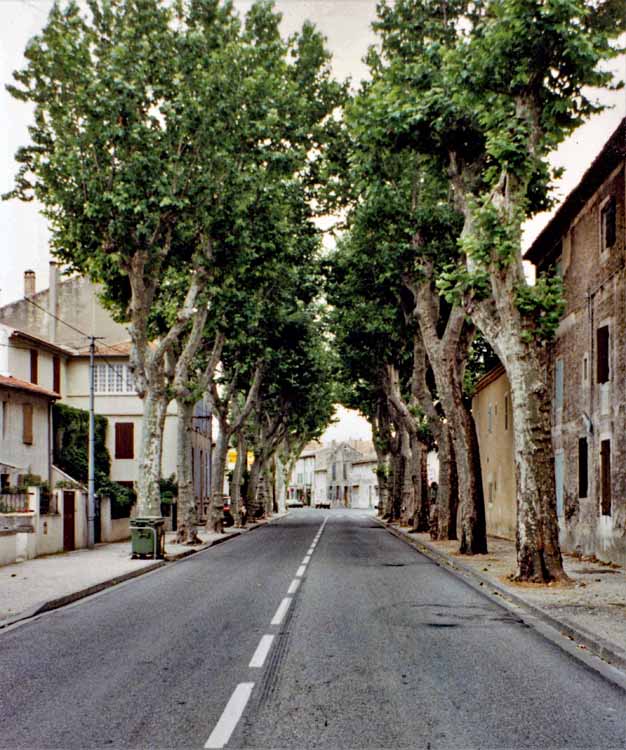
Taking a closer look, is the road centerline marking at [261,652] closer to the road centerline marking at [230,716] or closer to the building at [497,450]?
the road centerline marking at [230,716]

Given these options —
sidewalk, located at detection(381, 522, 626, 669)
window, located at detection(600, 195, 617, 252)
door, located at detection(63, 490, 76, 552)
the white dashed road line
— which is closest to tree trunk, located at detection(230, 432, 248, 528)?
door, located at detection(63, 490, 76, 552)

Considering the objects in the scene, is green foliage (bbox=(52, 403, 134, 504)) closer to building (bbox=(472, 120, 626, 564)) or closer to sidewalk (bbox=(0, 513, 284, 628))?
sidewalk (bbox=(0, 513, 284, 628))

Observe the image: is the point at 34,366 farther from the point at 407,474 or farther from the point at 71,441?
the point at 407,474

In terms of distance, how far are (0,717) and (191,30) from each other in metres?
18.5

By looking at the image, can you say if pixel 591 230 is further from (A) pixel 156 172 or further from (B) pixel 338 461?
(B) pixel 338 461

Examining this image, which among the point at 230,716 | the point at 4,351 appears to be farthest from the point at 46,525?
the point at 230,716

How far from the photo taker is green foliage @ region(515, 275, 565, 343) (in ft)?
52.6

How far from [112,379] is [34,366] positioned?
10140 millimetres

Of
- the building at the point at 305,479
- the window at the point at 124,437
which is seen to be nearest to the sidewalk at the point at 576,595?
the window at the point at 124,437

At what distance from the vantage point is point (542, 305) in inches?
631

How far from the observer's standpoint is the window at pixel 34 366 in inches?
1511

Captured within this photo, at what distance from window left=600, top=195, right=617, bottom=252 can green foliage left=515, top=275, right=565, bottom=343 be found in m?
5.69

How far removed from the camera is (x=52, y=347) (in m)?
40.0

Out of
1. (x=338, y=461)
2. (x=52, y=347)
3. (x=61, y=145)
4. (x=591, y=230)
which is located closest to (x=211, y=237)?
(x=61, y=145)
